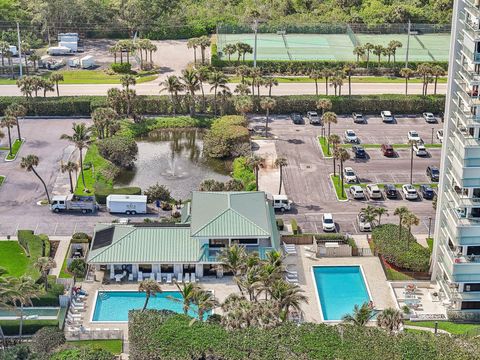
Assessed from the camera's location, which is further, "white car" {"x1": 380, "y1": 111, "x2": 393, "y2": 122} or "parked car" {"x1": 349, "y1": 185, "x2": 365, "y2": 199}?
"white car" {"x1": 380, "y1": 111, "x2": 393, "y2": 122}

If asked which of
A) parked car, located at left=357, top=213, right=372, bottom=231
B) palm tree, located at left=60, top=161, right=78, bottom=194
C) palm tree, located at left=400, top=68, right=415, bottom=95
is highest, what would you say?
palm tree, located at left=400, top=68, right=415, bottom=95

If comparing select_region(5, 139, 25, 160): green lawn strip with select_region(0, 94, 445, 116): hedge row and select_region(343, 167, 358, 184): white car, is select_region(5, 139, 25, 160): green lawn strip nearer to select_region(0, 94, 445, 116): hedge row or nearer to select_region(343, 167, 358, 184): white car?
select_region(0, 94, 445, 116): hedge row

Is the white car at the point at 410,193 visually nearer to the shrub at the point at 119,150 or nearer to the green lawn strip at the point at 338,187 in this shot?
the green lawn strip at the point at 338,187

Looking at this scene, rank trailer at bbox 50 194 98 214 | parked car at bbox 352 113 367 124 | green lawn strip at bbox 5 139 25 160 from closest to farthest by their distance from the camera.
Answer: trailer at bbox 50 194 98 214
green lawn strip at bbox 5 139 25 160
parked car at bbox 352 113 367 124

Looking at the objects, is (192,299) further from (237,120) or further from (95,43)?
(95,43)

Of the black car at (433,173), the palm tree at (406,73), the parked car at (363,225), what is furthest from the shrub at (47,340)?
the palm tree at (406,73)

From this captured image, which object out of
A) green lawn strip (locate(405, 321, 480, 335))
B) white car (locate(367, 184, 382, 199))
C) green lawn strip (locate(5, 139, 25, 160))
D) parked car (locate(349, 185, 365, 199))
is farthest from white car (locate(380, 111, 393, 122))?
green lawn strip (locate(405, 321, 480, 335))
